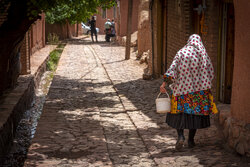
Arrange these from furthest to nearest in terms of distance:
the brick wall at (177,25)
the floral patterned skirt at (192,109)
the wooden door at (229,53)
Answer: the brick wall at (177,25) < the wooden door at (229,53) < the floral patterned skirt at (192,109)

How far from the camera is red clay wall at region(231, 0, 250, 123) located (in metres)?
5.91

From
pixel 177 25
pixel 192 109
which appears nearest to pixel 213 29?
pixel 177 25

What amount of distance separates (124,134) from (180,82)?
1940 millimetres

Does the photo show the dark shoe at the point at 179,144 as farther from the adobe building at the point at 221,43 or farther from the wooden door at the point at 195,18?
the wooden door at the point at 195,18

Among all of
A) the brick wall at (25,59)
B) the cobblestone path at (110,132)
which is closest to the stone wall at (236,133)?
the cobblestone path at (110,132)

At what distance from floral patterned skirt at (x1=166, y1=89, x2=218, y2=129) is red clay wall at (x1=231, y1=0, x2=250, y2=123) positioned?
0.37 m

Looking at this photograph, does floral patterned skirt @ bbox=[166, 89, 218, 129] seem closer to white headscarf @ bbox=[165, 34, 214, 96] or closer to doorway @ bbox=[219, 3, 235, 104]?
white headscarf @ bbox=[165, 34, 214, 96]

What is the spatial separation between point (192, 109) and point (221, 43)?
3205mm

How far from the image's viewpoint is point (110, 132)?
26.2 feet

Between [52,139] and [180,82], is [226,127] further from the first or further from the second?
[52,139]

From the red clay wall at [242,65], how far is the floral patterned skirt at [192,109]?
1.20ft

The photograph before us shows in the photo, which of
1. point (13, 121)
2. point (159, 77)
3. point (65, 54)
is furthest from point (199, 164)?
point (65, 54)

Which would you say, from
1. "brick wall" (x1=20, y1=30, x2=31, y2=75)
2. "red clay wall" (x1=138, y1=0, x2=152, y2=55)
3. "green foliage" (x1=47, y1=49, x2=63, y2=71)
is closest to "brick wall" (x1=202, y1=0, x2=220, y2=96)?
"brick wall" (x1=20, y1=30, x2=31, y2=75)

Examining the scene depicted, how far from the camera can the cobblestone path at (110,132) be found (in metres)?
6.27
